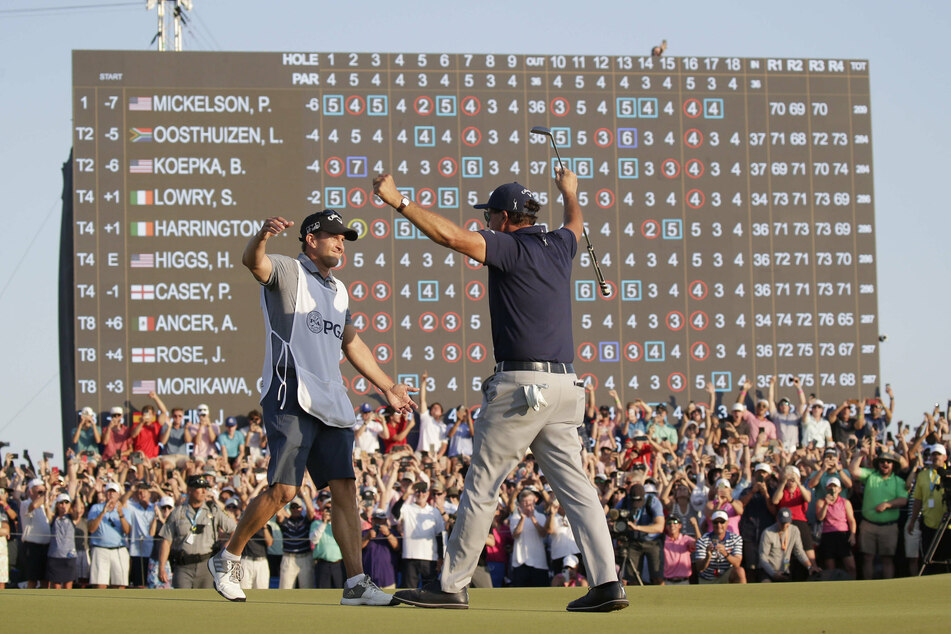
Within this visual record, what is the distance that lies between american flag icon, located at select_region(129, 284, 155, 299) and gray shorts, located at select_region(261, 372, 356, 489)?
1322cm

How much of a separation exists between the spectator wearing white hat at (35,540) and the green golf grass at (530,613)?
7667 mm

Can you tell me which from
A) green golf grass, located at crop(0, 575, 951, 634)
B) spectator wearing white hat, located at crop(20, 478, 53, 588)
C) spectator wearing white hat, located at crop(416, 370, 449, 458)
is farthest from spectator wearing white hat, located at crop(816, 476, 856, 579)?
spectator wearing white hat, located at crop(20, 478, 53, 588)

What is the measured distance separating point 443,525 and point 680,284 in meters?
7.54

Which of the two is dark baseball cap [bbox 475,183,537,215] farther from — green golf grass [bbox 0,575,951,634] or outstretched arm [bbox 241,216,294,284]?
green golf grass [bbox 0,575,951,634]

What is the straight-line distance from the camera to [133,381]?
1897cm

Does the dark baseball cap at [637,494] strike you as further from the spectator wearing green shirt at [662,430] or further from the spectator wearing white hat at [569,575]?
the spectator wearing green shirt at [662,430]

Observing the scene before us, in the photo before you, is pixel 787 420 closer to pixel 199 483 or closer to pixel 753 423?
pixel 753 423

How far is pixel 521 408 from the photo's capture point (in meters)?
6.03

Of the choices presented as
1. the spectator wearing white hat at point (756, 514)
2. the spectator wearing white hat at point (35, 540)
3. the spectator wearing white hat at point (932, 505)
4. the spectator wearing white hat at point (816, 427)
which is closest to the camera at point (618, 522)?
the spectator wearing white hat at point (756, 514)

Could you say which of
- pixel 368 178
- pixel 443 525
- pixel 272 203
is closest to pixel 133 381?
pixel 272 203

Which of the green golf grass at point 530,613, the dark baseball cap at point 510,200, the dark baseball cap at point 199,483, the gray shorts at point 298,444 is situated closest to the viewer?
the green golf grass at point 530,613

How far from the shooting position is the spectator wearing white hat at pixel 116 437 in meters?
18.2

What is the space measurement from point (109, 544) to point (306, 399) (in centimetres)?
895

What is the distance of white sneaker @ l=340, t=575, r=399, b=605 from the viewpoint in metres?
6.53
